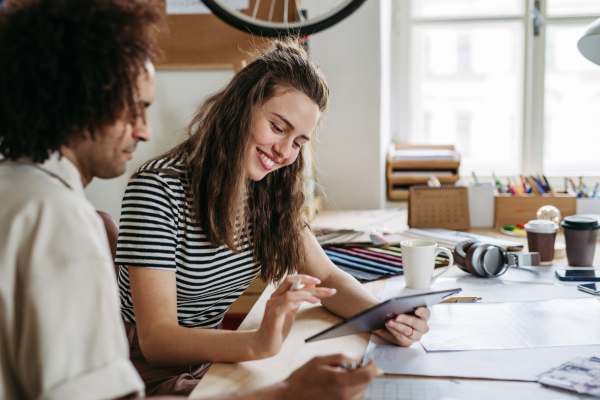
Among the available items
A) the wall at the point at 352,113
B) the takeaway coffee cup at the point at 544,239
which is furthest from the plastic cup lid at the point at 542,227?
the wall at the point at 352,113

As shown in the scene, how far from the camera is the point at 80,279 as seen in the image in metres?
0.46

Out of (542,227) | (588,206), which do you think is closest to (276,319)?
(542,227)

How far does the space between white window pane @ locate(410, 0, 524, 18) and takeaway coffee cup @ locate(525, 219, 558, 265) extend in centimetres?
151

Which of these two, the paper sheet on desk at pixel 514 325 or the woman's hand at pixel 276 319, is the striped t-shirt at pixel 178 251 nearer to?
the woman's hand at pixel 276 319

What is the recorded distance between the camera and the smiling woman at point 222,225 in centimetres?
83

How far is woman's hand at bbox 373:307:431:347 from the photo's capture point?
813 mm

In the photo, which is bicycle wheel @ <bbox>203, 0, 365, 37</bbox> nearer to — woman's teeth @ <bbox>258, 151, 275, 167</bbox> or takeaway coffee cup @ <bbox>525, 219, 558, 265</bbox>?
woman's teeth @ <bbox>258, 151, 275, 167</bbox>

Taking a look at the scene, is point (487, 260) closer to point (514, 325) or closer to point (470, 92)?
point (514, 325)

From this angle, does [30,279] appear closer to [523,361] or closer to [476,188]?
[523,361]

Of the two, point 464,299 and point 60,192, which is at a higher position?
point 60,192

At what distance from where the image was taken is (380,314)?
0.76 m

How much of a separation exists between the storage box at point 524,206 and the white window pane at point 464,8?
3.72ft

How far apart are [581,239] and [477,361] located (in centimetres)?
70

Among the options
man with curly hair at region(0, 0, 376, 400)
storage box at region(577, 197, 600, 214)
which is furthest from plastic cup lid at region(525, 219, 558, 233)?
man with curly hair at region(0, 0, 376, 400)
